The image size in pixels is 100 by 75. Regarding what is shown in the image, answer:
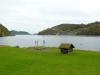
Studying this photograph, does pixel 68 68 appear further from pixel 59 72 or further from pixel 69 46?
pixel 69 46

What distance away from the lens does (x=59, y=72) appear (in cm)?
3541

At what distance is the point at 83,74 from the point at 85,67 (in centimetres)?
553

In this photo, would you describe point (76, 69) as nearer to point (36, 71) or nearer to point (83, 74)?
point (83, 74)

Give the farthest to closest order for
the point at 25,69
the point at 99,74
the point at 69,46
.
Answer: the point at 69,46 < the point at 25,69 < the point at 99,74

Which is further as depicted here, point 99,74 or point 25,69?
point 25,69

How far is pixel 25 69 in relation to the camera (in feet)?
123

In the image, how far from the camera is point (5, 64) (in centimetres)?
4138

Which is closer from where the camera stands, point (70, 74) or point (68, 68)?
point (70, 74)

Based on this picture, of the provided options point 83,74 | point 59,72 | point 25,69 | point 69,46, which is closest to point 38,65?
point 25,69

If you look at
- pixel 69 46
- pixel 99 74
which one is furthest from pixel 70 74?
pixel 69 46

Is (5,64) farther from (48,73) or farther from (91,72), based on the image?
(91,72)

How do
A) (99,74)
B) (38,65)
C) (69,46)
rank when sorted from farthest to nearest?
(69,46) < (38,65) < (99,74)

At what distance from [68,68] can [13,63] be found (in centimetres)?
1044

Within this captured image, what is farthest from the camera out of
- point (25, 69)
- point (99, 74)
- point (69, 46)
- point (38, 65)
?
point (69, 46)
